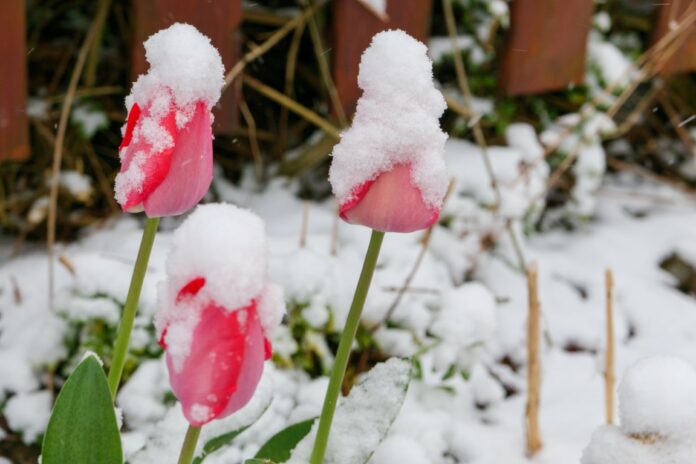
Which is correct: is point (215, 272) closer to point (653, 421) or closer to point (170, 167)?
point (170, 167)

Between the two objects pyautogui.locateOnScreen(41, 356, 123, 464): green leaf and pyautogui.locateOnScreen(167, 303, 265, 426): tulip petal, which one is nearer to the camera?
pyautogui.locateOnScreen(167, 303, 265, 426): tulip petal

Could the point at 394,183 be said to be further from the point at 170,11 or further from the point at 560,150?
the point at 560,150

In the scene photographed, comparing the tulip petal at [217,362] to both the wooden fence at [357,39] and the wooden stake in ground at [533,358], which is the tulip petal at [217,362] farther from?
the wooden fence at [357,39]

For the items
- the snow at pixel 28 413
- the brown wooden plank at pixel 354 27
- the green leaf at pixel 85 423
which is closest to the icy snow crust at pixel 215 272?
the green leaf at pixel 85 423

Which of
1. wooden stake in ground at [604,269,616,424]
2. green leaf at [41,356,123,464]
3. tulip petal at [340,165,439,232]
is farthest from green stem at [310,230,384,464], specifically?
wooden stake in ground at [604,269,616,424]

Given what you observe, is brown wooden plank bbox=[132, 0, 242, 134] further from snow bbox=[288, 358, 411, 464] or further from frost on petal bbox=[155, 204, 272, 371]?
frost on petal bbox=[155, 204, 272, 371]
